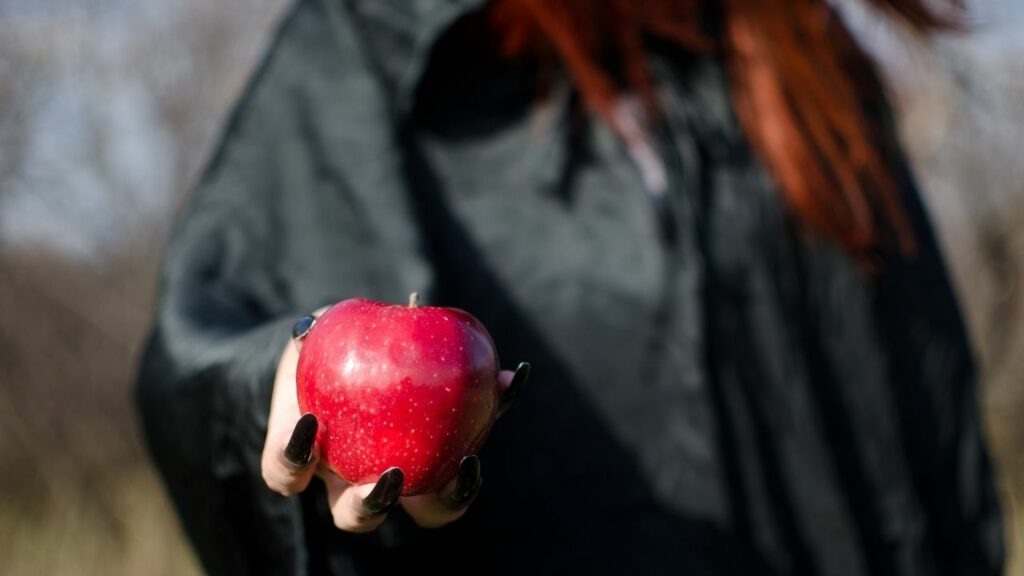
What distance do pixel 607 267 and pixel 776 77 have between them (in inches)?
13.1

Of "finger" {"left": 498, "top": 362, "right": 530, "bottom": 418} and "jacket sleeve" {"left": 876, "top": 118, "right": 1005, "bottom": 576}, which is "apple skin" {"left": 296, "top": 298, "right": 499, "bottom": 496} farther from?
"jacket sleeve" {"left": 876, "top": 118, "right": 1005, "bottom": 576}

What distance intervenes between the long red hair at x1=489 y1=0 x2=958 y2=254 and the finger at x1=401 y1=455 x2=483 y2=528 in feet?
1.84

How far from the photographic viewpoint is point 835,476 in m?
1.24

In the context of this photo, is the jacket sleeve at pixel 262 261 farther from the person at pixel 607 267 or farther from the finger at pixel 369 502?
the finger at pixel 369 502

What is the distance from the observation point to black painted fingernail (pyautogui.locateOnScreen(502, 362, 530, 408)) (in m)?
0.70

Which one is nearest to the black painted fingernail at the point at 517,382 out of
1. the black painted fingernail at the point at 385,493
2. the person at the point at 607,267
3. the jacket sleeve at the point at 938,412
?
the black painted fingernail at the point at 385,493

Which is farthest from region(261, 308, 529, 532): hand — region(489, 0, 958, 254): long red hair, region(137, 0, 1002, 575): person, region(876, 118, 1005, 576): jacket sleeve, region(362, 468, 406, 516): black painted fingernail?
region(876, 118, 1005, 576): jacket sleeve

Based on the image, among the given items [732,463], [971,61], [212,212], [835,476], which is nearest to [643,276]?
[732,463]

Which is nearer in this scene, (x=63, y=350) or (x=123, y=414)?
(x=63, y=350)

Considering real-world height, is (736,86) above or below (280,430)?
below

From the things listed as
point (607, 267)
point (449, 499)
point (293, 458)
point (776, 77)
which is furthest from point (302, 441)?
point (776, 77)

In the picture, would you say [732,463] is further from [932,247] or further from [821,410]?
[932,247]

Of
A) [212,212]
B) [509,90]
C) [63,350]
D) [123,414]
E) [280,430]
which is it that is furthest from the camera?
[123,414]

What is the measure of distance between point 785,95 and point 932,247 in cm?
31
